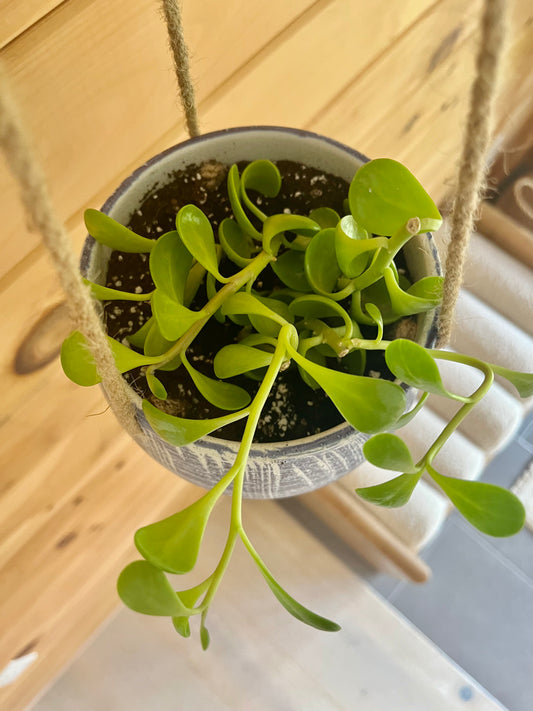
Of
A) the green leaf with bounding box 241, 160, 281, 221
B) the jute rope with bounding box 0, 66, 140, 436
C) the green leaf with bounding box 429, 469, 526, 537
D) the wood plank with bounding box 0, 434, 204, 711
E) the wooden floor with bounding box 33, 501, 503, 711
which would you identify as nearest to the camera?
the jute rope with bounding box 0, 66, 140, 436

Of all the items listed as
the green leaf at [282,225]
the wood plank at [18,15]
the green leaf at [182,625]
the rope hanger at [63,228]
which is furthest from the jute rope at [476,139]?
the wood plank at [18,15]

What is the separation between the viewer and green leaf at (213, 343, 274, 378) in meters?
0.31

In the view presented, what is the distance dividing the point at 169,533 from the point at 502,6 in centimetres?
25

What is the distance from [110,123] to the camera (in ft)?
1.69

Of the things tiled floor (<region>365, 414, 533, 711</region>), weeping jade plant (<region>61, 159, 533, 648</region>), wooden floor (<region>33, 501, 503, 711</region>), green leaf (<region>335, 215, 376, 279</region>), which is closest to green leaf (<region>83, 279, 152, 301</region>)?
weeping jade plant (<region>61, 159, 533, 648</region>)

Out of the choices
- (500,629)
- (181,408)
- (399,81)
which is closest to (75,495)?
(181,408)

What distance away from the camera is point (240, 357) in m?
0.32

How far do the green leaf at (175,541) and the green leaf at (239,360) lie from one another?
0.24ft

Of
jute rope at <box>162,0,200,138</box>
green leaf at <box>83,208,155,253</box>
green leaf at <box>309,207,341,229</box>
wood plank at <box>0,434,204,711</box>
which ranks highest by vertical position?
jute rope at <box>162,0,200,138</box>

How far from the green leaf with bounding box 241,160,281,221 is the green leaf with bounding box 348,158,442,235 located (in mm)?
102

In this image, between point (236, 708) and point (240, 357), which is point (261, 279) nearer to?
point (240, 357)

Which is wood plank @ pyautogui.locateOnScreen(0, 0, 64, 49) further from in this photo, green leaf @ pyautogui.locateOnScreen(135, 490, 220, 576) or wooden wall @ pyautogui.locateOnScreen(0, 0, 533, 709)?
green leaf @ pyautogui.locateOnScreen(135, 490, 220, 576)

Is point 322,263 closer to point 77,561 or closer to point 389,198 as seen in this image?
point 389,198

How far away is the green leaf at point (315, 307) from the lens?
1.13 ft
